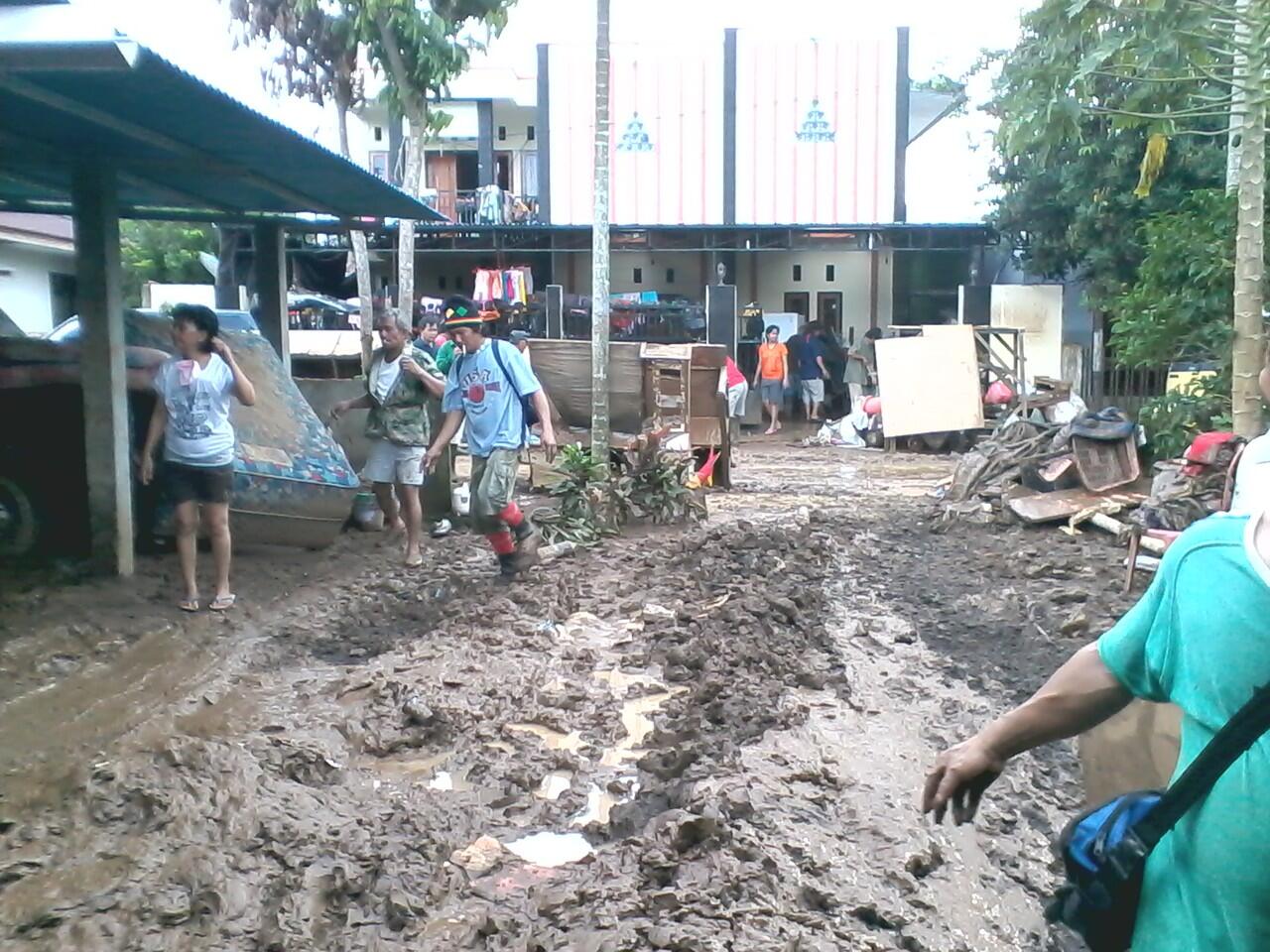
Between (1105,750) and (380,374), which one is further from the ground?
(380,374)

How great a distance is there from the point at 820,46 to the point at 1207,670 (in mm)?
22967

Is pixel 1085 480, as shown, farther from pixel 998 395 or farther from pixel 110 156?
pixel 110 156

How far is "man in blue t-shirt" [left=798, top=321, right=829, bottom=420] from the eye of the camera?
21094 mm

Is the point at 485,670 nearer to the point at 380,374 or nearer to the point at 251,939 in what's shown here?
the point at 251,939

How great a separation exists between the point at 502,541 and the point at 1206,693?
633cm

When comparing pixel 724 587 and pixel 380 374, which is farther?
pixel 380 374

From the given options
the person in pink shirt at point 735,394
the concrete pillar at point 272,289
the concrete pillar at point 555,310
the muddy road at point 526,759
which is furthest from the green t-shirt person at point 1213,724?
the concrete pillar at point 555,310

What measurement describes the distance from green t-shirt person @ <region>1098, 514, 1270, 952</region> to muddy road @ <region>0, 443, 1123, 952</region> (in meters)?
1.78

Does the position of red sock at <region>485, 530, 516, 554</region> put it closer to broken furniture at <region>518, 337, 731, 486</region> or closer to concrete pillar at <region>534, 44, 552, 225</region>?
broken furniture at <region>518, 337, 731, 486</region>

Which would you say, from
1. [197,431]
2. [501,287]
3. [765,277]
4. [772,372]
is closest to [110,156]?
[197,431]

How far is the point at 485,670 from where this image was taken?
585 centimetres

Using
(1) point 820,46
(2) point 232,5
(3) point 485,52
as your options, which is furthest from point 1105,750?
(1) point 820,46

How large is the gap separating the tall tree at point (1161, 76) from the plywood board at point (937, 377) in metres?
8.69

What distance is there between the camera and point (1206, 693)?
1622 mm
